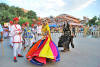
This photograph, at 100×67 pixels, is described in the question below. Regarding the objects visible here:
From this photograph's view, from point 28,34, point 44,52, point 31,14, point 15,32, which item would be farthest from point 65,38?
point 31,14

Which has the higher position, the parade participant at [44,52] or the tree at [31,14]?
the tree at [31,14]

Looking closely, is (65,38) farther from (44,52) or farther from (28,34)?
(28,34)

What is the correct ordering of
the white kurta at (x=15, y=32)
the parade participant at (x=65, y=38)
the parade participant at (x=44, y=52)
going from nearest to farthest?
the parade participant at (x=44, y=52) < the white kurta at (x=15, y=32) < the parade participant at (x=65, y=38)

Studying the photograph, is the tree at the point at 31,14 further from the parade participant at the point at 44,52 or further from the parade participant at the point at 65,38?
the parade participant at the point at 44,52

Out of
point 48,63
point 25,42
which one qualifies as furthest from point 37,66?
point 25,42

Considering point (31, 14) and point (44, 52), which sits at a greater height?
point (31, 14)

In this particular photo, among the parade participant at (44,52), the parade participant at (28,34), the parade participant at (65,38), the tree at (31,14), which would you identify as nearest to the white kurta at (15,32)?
the parade participant at (44,52)

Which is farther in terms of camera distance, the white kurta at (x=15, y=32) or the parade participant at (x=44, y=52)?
the white kurta at (x=15, y=32)

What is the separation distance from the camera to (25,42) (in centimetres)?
648

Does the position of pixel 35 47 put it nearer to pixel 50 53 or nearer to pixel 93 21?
pixel 50 53

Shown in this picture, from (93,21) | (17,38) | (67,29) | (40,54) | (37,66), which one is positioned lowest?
(37,66)

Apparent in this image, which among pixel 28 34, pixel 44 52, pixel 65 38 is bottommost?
pixel 44 52

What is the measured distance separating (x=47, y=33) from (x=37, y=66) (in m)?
1.31

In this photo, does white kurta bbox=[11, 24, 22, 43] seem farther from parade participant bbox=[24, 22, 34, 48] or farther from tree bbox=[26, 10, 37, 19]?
tree bbox=[26, 10, 37, 19]
